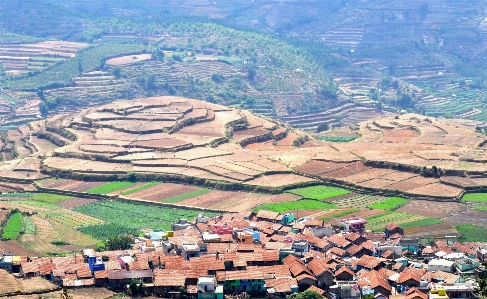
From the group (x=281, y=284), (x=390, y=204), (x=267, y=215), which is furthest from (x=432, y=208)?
(x=281, y=284)

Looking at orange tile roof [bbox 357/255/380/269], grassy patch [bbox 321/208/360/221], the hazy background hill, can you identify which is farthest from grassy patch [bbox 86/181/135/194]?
the hazy background hill

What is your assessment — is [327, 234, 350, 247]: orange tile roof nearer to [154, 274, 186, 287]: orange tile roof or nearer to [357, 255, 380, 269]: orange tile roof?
[357, 255, 380, 269]: orange tile roof

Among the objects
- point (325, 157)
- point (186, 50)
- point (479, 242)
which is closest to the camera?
point (479, 242)

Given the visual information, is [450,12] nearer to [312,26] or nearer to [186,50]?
[312,26]

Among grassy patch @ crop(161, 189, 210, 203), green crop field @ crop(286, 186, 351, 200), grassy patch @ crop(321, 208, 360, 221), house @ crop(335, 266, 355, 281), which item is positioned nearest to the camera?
house @ crop(335, 266, 355, 281)

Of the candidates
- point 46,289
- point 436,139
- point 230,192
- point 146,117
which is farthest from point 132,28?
point 46,289

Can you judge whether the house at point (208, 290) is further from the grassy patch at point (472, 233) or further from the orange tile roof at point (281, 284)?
the grassy patch at point (472, 233)

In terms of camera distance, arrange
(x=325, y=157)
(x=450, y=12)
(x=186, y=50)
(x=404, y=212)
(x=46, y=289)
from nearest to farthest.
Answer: (x=46, y=289)
(x=404, y=212)
(x=325, y=157)
(x=186, y=50)
(x=450, y=12)
